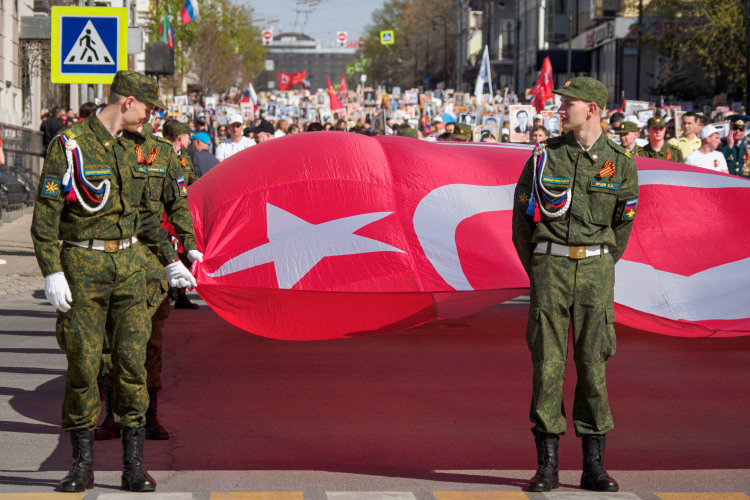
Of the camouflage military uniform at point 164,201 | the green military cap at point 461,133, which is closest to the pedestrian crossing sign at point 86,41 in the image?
the green military cap at point 461,133

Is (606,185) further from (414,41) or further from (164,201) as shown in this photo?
(414,41)

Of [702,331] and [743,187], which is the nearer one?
[702,331]

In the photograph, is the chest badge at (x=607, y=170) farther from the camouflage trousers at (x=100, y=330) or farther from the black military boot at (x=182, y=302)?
the black military boot at (x=182, y=302)

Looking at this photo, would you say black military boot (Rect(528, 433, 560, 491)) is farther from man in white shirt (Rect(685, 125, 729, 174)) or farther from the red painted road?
man in white shirt (Rect(685, 125, 729, 174))

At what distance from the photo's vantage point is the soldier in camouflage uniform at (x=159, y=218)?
6.29 meters

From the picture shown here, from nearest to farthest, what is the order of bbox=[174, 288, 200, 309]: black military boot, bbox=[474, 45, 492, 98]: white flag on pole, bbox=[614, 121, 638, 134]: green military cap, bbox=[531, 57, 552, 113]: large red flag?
bbox=[614, 121, 638, 134]: green military cap → bbox=[174, 288, 200, 309]: black military boot → bbox=[531, 57, 552, 113]: large red flag → bbox=[474, 45, 492, 98]: white flag on pole

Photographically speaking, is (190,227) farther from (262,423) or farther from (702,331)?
(702,331)

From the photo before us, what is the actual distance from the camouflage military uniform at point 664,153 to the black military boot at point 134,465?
7.58m

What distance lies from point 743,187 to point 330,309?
3.70 meters

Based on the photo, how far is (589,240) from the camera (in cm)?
611

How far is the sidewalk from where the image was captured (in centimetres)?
1448

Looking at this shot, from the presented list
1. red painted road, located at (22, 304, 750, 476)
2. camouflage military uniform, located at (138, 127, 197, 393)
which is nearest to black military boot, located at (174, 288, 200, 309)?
red painted road, located at (22, 304, 750, 476)

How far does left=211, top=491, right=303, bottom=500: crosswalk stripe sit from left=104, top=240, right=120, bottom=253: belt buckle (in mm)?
1299

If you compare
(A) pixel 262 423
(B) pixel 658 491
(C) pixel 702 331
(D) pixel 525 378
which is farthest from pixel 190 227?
(C) pixel 702 331
